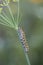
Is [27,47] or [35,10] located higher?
[35,10]

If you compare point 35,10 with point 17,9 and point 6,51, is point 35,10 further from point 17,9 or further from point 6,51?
point 6,51

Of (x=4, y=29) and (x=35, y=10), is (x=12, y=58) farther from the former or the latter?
(x=35, y=10)

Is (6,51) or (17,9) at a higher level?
(17,9)

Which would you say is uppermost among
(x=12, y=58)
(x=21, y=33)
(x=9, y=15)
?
(x=9, y=15)

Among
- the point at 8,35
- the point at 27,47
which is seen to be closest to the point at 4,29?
the point at 8,35

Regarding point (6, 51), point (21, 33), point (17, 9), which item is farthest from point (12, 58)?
point (17, 9)

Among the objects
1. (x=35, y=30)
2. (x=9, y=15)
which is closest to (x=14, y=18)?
(x=9, y=15)
